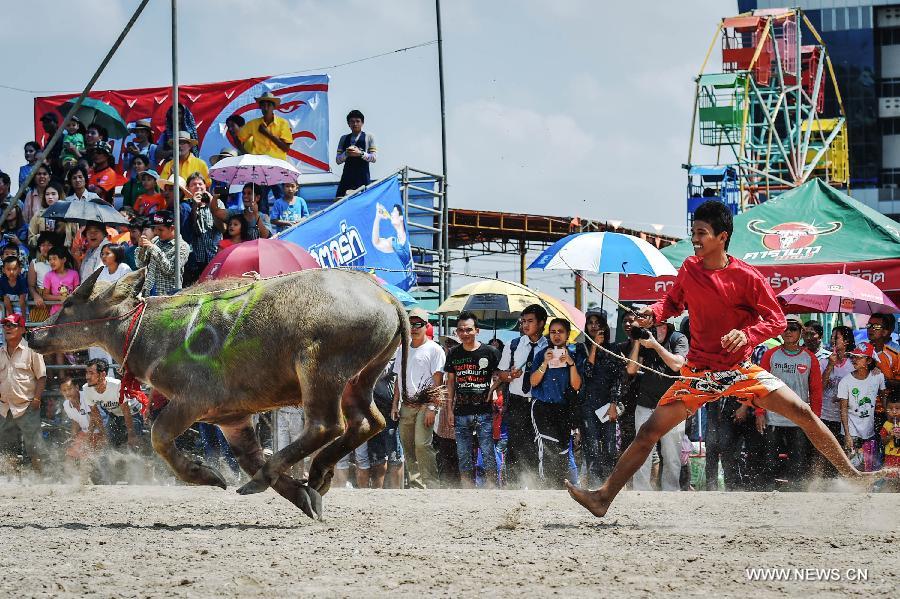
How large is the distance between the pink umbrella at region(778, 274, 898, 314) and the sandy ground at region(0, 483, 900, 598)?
133 inches

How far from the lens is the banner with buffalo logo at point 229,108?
58.9 ft

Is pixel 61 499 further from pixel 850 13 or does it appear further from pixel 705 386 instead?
pixel 850 13

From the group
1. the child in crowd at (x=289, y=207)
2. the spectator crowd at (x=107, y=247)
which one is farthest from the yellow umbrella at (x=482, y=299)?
the child in crowd at (x=289, y=207)

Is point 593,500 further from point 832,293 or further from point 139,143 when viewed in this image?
point 139,143

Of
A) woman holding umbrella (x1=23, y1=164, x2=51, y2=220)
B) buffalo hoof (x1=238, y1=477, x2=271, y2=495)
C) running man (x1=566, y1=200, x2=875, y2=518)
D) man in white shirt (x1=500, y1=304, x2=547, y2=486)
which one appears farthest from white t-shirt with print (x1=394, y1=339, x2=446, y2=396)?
woman holding umbrella (x1=23, y1=164, x2=51, y2=220)

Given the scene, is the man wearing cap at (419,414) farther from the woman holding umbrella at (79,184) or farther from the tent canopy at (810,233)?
the woman holding umbrella at (79,184)

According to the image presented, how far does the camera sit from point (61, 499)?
8820 millimetres

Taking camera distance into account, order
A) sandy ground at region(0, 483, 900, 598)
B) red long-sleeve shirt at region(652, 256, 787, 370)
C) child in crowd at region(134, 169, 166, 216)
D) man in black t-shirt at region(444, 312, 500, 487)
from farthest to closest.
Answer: child in crowd at region(134, 169, 166, 216), man in black t-shirt at region(444, 312, 500, 487), red long-sleeve shirt at region(652, 256, 787, 370), sandy ground at region(0, 483, 900, 598)

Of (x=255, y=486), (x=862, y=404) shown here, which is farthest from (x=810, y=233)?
(x=255, y=486)

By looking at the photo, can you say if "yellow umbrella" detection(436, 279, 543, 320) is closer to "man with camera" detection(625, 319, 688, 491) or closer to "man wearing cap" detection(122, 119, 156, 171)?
"man with camera" detection(625, 319, 688, 491)

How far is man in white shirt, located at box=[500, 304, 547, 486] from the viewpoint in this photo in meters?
11.3

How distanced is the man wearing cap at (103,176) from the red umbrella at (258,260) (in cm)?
555

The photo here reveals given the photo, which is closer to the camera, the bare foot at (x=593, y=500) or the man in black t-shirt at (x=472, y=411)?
the bare foot at (x=593, y=500)

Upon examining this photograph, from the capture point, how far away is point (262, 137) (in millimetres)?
15320
